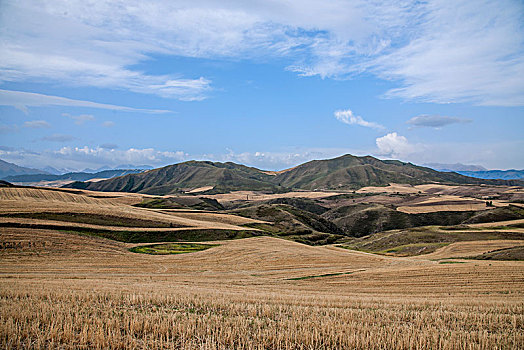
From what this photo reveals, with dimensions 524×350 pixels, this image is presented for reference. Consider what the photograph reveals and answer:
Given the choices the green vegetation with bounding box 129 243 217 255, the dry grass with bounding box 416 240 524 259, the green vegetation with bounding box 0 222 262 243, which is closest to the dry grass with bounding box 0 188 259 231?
the green vegetation with bounding box 0 222 262 243

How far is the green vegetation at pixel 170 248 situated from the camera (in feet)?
168

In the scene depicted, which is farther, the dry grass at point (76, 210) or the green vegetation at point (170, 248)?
the dry grass at point (76, 210)

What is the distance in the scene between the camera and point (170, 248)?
181 ft

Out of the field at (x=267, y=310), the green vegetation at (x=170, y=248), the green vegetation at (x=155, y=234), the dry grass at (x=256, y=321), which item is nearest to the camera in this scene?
the dry grass at (x=256, y=321)

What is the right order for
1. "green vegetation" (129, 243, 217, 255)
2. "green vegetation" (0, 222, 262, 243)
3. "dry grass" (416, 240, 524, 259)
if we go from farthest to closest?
"dry grass" (416, 240, 524, 259), "green vegetation" (0, 222, 262, 243), "green vegetation" (129, 243, 217, 255)

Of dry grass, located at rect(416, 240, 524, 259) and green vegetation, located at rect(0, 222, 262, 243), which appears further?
dry grass, located at rect(416, 240, 524, 259)

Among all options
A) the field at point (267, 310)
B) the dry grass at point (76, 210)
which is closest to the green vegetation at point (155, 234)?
the dry grass at point (76, 210)

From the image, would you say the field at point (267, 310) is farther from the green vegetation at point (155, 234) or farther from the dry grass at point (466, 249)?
the dry grass at point (466, 249)

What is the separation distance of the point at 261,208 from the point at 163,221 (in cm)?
5416

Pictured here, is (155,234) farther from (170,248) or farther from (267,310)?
(267,310)

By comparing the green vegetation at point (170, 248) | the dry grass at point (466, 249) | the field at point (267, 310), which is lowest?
the green vegetation at point (170, 248)

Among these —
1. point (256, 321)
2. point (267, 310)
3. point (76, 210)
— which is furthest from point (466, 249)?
point (76, 210)

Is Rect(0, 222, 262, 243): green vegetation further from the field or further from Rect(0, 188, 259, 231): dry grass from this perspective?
the field

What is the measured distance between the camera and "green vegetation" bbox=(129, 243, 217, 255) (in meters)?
51.4
